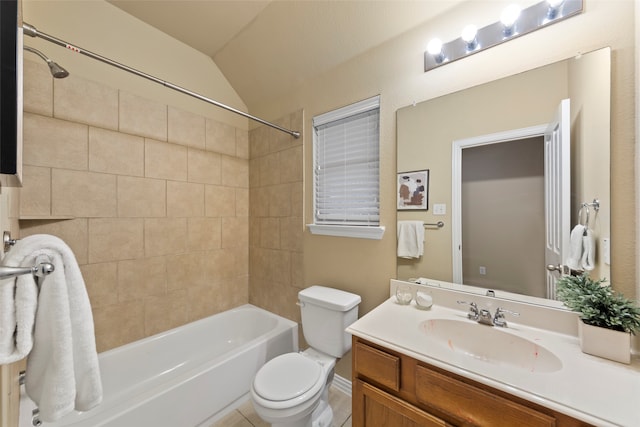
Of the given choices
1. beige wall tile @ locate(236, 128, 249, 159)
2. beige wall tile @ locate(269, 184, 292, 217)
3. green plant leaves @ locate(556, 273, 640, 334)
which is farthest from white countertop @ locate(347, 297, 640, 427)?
beige wall tile @ locate(236, 128, 249, 159)

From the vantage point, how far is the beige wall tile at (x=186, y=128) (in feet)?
6.53

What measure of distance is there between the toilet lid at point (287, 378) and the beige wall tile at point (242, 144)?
1.87 m

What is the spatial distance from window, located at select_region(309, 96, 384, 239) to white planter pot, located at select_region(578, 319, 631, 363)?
0.97 metres

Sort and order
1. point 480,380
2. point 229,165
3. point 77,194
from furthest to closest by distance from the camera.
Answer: point 229,165 < point 77,194 < point 480,380

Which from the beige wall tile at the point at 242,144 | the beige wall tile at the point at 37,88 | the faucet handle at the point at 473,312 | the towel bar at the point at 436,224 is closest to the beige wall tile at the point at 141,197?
the beige wall tile at the point at 37,88

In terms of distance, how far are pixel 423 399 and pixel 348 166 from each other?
55.7 inches

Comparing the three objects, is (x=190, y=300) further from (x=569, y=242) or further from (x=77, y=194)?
(x=569, y=242)

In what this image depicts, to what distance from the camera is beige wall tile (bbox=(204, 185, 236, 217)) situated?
87.7 inches

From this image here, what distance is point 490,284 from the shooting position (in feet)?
4.12

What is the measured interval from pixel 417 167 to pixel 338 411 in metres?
1.68

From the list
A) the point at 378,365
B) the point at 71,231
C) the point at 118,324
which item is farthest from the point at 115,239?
the point at 378,365

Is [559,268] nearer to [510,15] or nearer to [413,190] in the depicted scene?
[413,190]

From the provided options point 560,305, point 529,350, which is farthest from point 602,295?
point 529,350

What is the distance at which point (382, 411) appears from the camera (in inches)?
40.1
